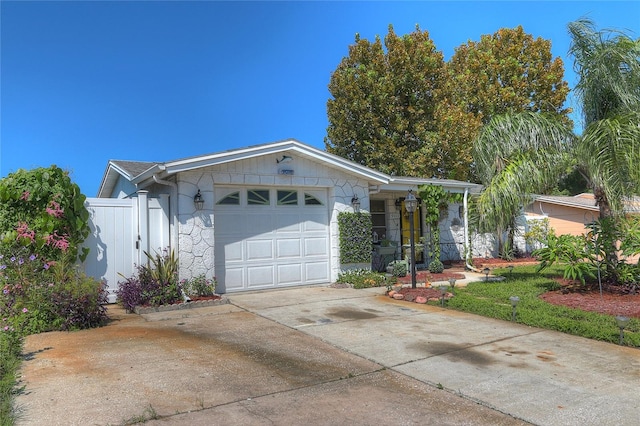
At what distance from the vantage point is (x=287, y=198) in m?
10.7

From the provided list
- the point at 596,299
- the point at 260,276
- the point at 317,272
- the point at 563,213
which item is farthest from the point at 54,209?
the point at 563,213

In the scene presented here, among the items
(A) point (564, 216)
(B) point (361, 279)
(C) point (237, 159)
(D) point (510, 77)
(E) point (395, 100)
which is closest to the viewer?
(C) point (237, 159)

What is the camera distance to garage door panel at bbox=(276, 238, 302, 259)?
1047 centimetres

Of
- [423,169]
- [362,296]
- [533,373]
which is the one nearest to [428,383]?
[533,373]

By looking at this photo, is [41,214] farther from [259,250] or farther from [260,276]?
→ [260,276]

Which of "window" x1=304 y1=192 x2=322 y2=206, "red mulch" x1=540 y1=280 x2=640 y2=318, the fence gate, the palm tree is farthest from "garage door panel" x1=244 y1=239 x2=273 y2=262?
"red mulch" x1=540 y1=280 x2=640 y2=318

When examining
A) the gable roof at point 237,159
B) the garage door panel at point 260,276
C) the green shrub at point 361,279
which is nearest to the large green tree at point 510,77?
the gable roof at point 237,159

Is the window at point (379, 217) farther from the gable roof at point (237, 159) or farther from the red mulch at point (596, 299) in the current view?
the red mulch at point (596, 299)

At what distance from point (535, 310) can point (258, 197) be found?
6.27 m

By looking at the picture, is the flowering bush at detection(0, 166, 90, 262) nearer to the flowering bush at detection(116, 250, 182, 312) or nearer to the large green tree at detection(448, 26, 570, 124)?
the flowering bush at detection(116, 250, 182, 312)

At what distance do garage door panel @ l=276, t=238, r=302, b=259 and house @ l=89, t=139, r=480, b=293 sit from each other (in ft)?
0.08

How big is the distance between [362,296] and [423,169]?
12.7m

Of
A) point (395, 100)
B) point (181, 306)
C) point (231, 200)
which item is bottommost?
point (181, 306)

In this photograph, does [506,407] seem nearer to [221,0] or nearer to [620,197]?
[620,197]
